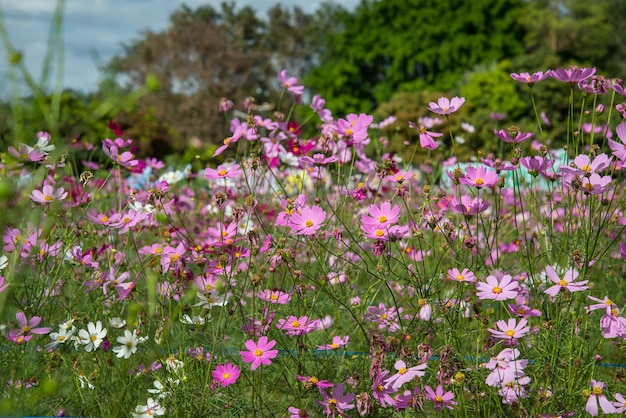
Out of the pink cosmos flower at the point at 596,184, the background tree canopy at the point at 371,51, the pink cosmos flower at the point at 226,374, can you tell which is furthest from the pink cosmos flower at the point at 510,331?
the background tree canopy at the point at 371,51

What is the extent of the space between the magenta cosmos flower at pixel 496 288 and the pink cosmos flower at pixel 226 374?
60cm

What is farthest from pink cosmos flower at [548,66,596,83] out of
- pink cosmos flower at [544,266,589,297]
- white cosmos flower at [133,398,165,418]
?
white cosmos flower at [133,398,165,418]

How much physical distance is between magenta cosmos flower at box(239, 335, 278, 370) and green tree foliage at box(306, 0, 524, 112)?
17670mm

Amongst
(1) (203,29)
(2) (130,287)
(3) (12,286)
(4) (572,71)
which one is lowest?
(1) (203,29)

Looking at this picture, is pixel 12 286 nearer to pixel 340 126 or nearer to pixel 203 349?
pixel 203 349

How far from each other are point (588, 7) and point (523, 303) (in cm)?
2219

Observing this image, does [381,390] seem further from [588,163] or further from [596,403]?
[588,163]

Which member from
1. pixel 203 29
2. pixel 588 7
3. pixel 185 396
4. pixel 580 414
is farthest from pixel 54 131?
pixel 588 7

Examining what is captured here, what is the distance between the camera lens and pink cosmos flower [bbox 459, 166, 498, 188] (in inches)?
67.4

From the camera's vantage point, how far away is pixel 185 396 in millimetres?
1680

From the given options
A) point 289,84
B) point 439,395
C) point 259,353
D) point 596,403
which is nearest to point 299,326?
A: point 259,353

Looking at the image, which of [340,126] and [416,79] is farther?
[416,79]

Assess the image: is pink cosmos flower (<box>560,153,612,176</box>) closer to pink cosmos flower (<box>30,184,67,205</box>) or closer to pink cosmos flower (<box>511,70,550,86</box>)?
pink cosmos flower (<box>511,70,550,86</box>)

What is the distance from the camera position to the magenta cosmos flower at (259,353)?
159cm
